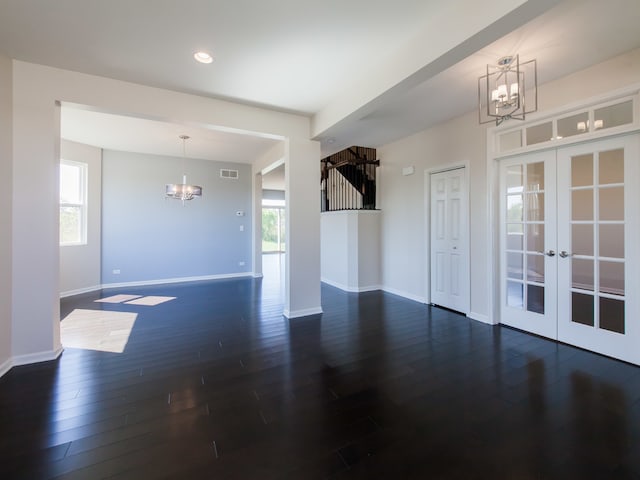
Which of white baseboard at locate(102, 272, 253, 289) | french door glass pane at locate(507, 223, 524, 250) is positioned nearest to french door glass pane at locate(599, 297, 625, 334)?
french door glass pane at locate(507, 223, 524, 250)

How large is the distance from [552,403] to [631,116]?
262 cm

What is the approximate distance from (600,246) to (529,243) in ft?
2.14

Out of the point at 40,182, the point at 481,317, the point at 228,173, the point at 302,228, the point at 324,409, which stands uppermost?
the point at 228,173

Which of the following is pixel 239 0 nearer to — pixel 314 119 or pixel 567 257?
pixel 314 119

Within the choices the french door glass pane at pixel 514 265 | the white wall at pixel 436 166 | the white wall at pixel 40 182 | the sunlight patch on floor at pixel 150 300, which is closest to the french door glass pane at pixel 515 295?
the french door glass pane at pixel 514 265

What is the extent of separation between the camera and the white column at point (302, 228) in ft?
13.5

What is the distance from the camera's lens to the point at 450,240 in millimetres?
4520

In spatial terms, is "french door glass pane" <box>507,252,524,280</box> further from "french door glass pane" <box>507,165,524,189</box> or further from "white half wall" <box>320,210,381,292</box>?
"white half wall" <box>320,210,381,292</box>

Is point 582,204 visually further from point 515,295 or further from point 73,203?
point 73,203

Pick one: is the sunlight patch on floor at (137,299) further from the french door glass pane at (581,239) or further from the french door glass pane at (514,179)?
the french door glass pane at (581,239)

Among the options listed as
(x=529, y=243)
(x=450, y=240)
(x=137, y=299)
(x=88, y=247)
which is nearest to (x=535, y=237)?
(x=529, y=243)

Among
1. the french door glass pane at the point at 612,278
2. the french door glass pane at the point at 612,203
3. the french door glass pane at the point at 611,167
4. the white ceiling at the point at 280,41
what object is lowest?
the french door glass pane at the point at 612,278

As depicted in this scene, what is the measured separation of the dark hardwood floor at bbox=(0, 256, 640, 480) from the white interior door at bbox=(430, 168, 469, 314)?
0.92 metres

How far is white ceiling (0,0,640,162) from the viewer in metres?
2.11
